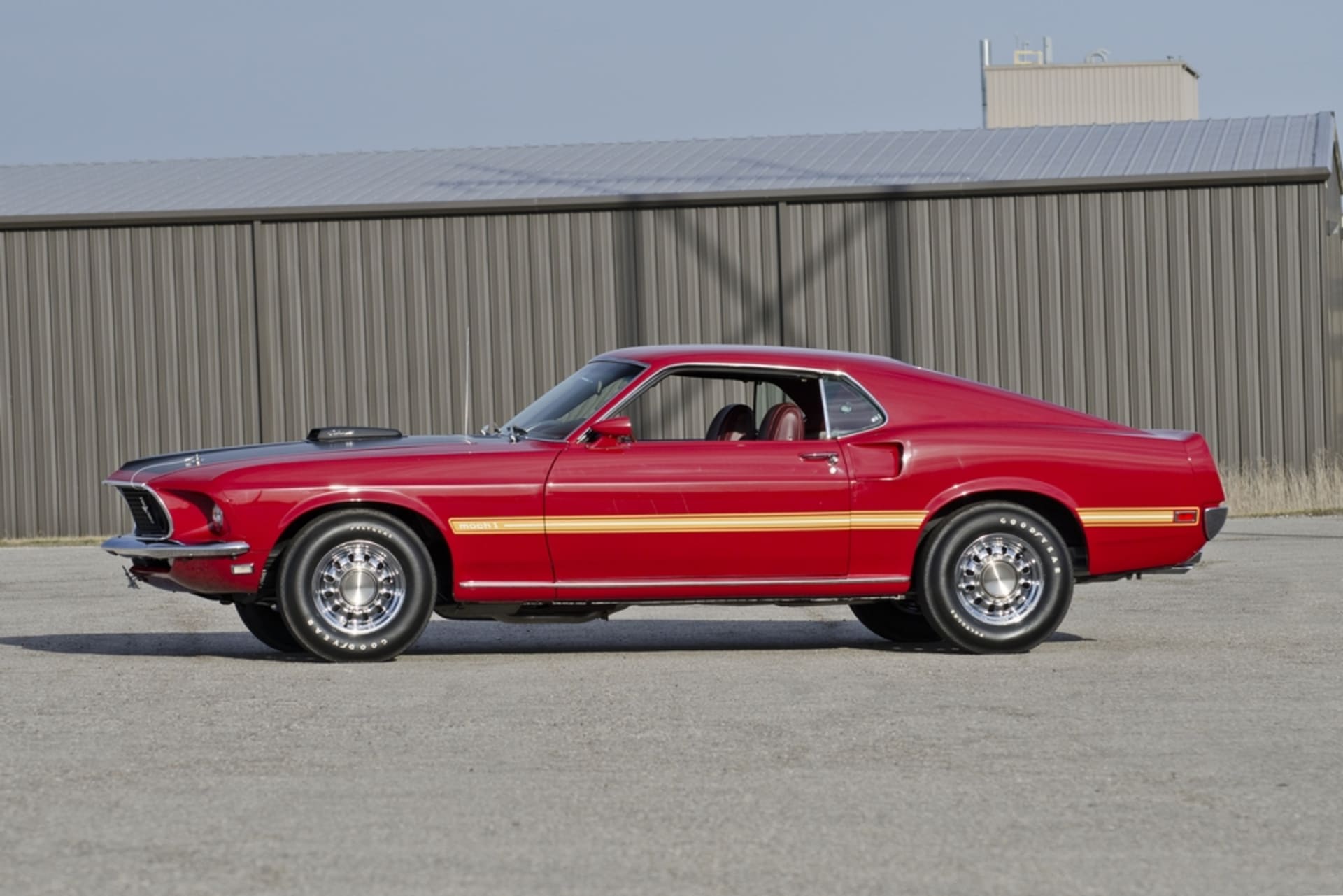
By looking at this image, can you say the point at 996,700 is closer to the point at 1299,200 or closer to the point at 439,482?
the point at 439,482

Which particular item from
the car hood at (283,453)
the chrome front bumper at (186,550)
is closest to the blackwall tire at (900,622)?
the car hood at (283,453)

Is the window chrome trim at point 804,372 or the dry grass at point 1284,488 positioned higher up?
the window chrome trim at point 804,372

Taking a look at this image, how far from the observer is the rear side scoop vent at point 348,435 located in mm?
9281

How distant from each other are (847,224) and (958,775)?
17257 mm

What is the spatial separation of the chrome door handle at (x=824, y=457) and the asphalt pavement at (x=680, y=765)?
0.90 meters

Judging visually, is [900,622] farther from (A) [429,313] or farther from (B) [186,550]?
(A) [429,313]

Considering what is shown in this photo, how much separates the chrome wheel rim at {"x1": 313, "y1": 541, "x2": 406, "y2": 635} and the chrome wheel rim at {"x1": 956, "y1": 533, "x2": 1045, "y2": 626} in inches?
101

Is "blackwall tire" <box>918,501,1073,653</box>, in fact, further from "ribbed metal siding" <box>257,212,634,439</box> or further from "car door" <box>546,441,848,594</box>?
"ribbed metal siding" <box>257,212,634,439</box>

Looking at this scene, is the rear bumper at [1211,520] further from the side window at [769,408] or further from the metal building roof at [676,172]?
the metal building roof at [676,172]

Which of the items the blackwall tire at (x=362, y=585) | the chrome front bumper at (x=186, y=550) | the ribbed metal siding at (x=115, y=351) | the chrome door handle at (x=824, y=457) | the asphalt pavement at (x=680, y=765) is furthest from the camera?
the ribbed metal siding at (x=115, y=351)

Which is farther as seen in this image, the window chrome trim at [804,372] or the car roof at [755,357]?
the car roof at [755,357]

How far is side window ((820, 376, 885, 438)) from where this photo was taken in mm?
9172

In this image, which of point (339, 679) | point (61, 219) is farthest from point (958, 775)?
point (61, 219)

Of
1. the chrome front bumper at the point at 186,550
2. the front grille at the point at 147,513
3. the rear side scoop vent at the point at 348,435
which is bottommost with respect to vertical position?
the chrome front bumper at the point at 186,550
